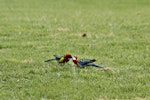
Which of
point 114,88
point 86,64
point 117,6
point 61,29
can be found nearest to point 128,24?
point 61,29

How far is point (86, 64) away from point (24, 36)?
13.3 ft

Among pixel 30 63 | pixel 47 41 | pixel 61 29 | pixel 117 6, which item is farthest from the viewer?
pixel 117 6

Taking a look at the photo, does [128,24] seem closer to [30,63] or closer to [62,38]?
[62,38]

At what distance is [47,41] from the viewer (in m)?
10.3

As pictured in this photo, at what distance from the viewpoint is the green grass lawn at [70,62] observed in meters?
6.06

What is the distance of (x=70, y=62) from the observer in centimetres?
761

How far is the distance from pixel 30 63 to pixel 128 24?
664 centimetres

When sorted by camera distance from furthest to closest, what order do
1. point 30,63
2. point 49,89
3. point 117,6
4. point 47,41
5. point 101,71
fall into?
point 117,6 < point 47,41 < point 30,63 < point 101,71 < point 49,89

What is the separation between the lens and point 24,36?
432 inches

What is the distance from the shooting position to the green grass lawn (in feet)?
19.9

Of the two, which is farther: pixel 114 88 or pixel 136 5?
pixel 136 5

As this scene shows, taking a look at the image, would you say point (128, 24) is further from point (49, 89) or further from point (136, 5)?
point (136, 5)

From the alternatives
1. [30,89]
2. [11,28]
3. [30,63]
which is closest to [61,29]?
[11,28]

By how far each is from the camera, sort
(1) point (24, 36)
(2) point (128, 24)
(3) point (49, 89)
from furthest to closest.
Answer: (2) point (128, 24), (1) point (24, 36), (3) point (49, 89)
